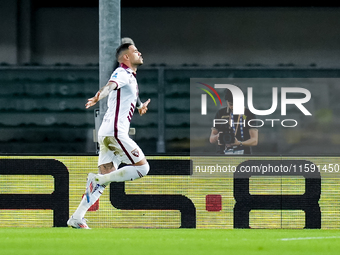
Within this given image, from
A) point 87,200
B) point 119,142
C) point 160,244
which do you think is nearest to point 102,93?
point 119,142

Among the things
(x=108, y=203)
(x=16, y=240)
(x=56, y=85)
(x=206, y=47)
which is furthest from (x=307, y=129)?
(x=16, y=240)

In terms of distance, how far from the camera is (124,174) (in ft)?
21.4

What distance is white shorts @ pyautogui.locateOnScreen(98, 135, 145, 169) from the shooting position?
257 inches

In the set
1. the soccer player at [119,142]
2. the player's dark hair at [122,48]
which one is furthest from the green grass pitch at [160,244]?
the player's dark hair at [122,48]

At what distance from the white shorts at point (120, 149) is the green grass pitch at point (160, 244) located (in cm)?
77

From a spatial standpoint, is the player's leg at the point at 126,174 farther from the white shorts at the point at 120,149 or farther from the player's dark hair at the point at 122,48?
the player's dark hair at the point at 122,48

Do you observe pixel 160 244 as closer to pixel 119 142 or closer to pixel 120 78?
pixel 119 142

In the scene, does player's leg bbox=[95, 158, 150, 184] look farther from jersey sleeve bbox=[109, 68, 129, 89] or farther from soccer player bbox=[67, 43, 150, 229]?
jersey sleeve bbox=[109, 68, 129, 89]

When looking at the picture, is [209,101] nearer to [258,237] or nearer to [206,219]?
[206,219]

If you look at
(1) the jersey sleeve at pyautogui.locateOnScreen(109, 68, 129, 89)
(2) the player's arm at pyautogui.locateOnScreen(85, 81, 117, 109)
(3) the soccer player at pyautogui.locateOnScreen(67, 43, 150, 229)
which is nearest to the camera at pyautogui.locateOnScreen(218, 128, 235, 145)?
(3) the soccer player at pyautogui.locateOnScreen(67, 43, 150, 229)

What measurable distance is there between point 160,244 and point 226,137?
490 cm

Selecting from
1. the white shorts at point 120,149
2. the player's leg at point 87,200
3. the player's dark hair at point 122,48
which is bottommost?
the player's leg at point 87,200

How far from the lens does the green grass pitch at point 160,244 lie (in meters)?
4.89

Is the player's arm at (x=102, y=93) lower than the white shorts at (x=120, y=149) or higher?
higher
